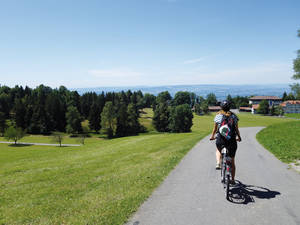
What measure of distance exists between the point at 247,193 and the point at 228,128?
225 cm

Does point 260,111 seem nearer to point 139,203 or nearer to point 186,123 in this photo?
point 186,123

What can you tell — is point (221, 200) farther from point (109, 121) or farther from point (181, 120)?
point (109, 121)

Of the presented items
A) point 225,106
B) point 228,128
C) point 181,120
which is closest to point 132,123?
point 181,120

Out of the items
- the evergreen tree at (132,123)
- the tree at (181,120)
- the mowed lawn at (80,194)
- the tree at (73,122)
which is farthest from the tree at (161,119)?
the mowed lawn at (80,194)

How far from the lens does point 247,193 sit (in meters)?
6.30

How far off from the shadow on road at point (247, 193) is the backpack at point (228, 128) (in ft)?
6.02

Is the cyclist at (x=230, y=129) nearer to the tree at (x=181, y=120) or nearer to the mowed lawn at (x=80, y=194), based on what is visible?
the mowed lawn at (x=80, y=194)

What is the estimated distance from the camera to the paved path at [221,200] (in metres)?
4.82

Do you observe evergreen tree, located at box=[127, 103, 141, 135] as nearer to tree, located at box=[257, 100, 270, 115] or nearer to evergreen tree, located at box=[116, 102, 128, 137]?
evergreen tree, located at box=[116, 102, 128, 137]

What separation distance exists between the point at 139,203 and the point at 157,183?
1668 millimetres

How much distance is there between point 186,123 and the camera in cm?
6362

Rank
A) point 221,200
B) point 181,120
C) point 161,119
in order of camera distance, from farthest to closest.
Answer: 1. point 161,119
2. point 181,120
3. point 221,200

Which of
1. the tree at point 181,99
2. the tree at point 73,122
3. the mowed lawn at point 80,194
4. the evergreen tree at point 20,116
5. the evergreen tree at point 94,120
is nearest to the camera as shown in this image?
the mowed lawn at point 80,194

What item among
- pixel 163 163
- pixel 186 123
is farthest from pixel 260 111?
pixel 163 163
